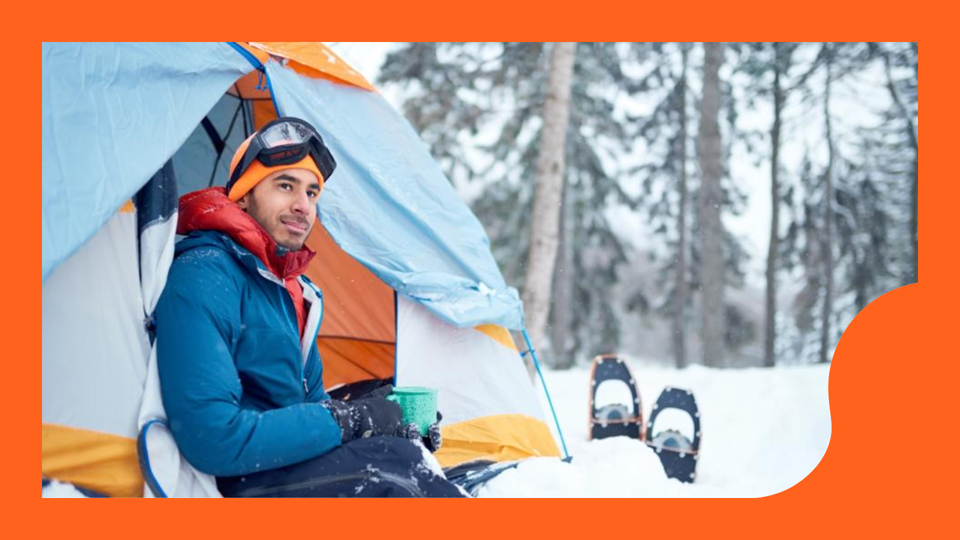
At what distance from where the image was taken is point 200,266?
81.4 inches

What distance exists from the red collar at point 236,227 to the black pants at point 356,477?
652 mm

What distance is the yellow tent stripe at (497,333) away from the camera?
11.6 feet

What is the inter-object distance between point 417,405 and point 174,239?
951mm

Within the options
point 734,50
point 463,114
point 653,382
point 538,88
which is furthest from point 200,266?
point 734,50

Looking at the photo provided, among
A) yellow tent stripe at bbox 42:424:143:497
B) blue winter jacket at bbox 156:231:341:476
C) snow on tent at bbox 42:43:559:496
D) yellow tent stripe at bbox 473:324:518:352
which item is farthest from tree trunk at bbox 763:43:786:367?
yellow tent stripe at bbox 42:424:143:497

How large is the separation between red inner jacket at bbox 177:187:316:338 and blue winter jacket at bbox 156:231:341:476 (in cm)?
4

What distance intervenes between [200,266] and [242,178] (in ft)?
1.40

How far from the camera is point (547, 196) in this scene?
21.2ft

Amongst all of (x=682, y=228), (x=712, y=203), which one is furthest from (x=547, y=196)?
(x=682, y=228)

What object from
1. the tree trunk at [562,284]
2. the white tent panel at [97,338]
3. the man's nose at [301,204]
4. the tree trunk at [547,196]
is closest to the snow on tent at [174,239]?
the white tent panel at [97,338]

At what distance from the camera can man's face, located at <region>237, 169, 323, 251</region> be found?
7.72 feet

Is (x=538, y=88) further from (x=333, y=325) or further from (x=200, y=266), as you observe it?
(x=200, y=266)

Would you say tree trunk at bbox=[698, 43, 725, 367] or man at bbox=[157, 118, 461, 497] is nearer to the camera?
man at bbox=[157, 118, 461, 497]

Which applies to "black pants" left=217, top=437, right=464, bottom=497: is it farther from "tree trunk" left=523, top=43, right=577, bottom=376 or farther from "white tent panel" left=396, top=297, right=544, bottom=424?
"tree trunk" left=523, top=43, right=577, bottom=376
